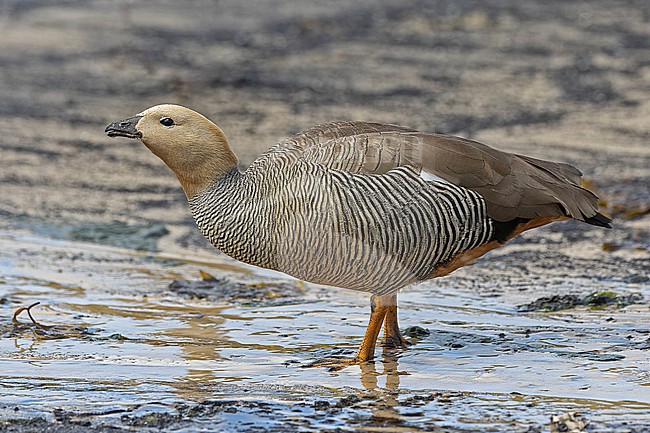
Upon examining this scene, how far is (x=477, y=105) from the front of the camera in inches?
659

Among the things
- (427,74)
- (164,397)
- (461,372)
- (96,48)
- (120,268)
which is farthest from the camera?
(96,48)

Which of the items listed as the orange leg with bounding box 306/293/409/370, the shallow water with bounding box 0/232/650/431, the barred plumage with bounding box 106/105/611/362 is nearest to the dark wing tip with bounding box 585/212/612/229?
the barred plumage with bounding box 106/105/611/362

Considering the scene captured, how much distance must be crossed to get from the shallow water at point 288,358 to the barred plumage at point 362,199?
64 centimetres

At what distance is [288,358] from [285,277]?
231cm

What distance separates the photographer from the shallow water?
5.91 m

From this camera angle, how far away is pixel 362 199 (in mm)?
6715

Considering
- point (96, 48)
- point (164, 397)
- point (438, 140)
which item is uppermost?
point (96, 48)

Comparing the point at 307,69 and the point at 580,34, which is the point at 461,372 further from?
the point at 580,34

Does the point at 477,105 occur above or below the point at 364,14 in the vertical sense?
below

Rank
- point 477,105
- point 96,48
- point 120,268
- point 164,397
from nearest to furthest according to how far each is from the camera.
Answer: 1. point 164,397
2. point 120,268
3. point 477,105
4. point 96,48

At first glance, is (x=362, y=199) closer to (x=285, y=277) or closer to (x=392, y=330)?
(x=392, y=330)

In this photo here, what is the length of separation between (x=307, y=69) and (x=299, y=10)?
13.8 feet

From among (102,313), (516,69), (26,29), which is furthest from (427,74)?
(102,313)

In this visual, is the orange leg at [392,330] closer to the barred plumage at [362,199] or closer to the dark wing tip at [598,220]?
the barred plumage at [362,199]
